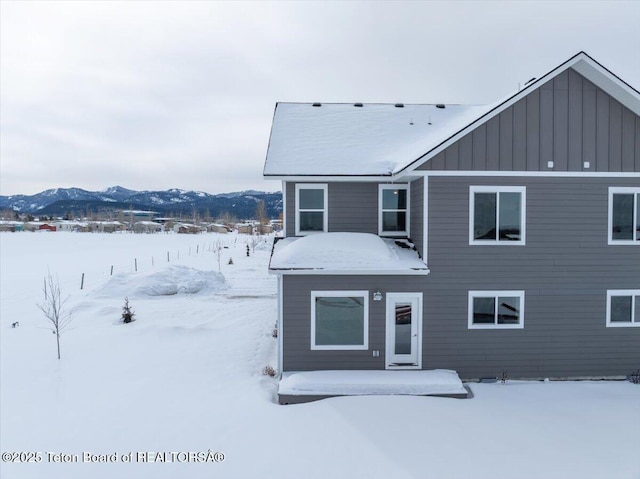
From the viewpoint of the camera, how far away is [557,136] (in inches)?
359

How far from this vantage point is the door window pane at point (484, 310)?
9.21 m

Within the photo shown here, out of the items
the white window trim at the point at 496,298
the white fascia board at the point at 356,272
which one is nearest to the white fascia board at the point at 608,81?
the white window trim at the point at 496,298

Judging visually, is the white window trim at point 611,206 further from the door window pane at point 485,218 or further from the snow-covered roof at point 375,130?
the door window pane at point 485,218

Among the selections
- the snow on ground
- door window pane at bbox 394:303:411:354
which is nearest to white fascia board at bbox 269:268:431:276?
door window pane at bbox 394:303:411:354

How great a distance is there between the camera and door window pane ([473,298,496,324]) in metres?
9.21

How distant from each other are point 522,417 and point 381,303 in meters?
3.66

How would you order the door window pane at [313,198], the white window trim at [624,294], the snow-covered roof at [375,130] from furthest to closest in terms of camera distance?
the door window pane at [313,198]
the white window trim at [624,294]
the snow-covered roof at [375,130]

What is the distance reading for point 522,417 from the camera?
23.7 ft

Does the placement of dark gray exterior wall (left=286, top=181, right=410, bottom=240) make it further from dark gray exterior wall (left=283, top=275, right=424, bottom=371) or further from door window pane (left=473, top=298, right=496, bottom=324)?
door window pane (left=473, top=298, right=496, bottom=324)

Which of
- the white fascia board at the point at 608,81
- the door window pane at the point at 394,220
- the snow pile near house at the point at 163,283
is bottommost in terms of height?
the snow pile near house at the point at 163,283

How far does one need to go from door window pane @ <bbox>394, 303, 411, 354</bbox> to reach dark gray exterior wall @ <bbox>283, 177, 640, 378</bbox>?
0.40 m

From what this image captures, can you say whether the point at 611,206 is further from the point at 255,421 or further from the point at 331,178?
the point at 255,421

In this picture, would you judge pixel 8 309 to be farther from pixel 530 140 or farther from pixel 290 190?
pixel 530 140

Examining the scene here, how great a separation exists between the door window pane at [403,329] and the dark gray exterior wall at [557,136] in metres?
3.56
